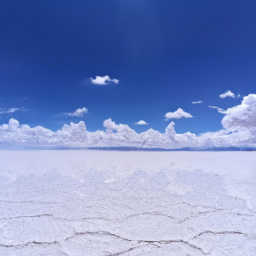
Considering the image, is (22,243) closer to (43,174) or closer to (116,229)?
(116,229)

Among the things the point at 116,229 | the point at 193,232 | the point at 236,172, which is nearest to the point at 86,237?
the point at 116,229

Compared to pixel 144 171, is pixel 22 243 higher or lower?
lower

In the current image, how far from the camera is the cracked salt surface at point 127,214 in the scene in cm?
153

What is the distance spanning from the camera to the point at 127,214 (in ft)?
6.80

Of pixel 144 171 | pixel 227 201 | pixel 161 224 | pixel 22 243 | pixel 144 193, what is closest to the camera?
pixel 22 243

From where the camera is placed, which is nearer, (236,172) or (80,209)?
(80,209)

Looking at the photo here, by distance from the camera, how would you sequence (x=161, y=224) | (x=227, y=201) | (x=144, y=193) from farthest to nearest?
(x=144, y=193) < (x=227, y=201) < (x=161, y=224)

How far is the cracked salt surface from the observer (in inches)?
60.2

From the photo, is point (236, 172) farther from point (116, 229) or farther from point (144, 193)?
point (116, 229)

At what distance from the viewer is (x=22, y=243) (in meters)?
1.57

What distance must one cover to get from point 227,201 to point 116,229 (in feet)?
5.17

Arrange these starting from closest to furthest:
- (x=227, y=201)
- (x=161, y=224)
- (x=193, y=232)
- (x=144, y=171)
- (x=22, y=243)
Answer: (x=22, y=243), (x=193, y=232), (x=161, y=224), (x=227, y=201), (x=144, y=171)

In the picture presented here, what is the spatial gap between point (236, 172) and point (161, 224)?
2762 mm

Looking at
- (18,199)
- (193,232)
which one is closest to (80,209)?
(18,199)
